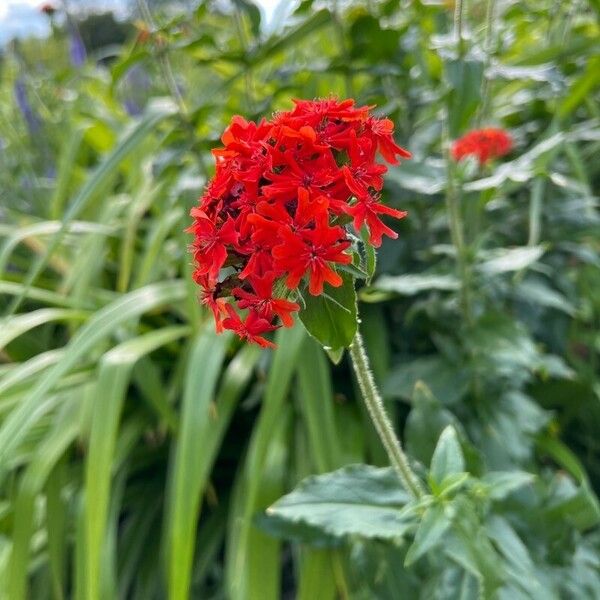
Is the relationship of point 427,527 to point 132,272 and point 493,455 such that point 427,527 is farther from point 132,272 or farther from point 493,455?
point 132,272

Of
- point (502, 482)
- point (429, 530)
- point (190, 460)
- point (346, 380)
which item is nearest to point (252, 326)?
point (429, 530)

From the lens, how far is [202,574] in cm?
117

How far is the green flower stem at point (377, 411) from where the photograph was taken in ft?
2.03

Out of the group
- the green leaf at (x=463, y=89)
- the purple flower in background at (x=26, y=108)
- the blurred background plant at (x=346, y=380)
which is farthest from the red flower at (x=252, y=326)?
the purple flower in background at (x=26, y=108)

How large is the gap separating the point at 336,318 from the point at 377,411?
0.13 m

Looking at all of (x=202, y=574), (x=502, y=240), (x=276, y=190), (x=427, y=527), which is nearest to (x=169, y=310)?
(x=202, y=574)

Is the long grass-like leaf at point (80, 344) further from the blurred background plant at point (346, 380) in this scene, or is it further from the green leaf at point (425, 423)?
the green leaf at point (425, 423)

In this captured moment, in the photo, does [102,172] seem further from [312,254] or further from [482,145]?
[312,254]

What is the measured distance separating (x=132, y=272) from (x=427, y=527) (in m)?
1.12

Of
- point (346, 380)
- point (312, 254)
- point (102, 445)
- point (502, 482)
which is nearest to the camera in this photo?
point (312, 254)

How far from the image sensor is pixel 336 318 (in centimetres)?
56

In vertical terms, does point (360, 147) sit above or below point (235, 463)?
above

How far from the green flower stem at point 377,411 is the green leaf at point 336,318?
0.03 metres

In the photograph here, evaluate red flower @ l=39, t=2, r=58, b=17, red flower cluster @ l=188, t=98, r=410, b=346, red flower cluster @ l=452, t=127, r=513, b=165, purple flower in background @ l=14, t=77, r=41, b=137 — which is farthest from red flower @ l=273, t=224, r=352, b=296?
purple flower in background @ l=14, t=77, r=41, b=137
